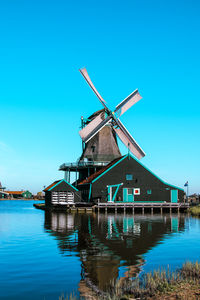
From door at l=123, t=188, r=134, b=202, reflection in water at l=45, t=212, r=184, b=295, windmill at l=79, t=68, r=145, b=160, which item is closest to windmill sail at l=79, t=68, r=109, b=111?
windmill at l=79, t=68, r=145, b=160

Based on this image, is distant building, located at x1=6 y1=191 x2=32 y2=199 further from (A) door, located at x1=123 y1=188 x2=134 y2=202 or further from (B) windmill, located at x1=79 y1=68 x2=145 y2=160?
(A) door, located at x1=123 y1=188 x2=134 y2=202

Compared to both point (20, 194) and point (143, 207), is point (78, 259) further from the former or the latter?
point (20, 194)

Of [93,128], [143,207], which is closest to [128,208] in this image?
[143,207]

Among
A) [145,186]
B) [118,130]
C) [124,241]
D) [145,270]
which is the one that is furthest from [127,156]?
[145,270]

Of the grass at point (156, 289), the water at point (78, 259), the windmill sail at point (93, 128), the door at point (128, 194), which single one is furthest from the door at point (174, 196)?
Result: the grass at point (156, 289)

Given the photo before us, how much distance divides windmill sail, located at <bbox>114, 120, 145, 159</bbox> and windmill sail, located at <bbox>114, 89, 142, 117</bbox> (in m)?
2.22

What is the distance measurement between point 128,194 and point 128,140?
31.2ft

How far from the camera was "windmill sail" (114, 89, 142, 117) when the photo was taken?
51266mm

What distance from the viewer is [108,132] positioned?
2032 inches

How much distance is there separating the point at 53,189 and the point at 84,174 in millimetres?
9516

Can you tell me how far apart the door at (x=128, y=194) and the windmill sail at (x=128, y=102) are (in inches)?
528

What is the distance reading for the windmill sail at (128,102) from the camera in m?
51.3

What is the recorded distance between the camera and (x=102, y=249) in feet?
46.3

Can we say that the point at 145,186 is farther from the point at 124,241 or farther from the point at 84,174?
the point at 124,241
